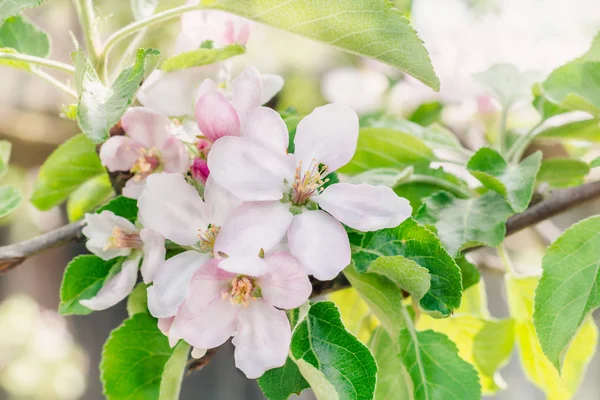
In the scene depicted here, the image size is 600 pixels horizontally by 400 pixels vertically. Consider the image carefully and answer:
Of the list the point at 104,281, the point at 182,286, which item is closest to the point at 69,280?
the point at 104,281

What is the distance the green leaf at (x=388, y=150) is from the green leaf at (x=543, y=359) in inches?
5.5

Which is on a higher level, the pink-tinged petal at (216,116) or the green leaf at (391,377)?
the pink-tinged petal at (216,116)

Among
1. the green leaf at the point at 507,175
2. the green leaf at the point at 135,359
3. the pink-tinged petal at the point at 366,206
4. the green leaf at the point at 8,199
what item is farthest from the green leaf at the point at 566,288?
the green leaf at the point at 8,199

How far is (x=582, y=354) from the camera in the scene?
580 millimetres

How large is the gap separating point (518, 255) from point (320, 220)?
165 centimetres

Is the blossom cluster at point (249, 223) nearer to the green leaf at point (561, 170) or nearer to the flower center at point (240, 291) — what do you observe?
the flower center at point (240, 291)

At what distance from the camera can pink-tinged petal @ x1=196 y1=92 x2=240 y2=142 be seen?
35cm

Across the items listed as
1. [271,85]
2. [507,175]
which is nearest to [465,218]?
[507,175]

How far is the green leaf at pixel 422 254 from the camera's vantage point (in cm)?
35

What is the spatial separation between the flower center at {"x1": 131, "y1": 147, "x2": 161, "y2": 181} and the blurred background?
11 centimetres

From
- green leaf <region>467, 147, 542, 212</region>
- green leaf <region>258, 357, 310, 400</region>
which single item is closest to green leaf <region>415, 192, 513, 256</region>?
green leaf <region>467, 147, 542, 212</region>

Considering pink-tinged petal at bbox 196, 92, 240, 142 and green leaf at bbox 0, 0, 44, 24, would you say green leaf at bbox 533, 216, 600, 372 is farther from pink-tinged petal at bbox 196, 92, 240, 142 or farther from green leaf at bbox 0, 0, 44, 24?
green leaf at bbox 0, 0, 44, 24

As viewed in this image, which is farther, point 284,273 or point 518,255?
point 518,255

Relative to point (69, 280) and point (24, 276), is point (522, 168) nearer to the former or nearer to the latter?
point (69, 280)
